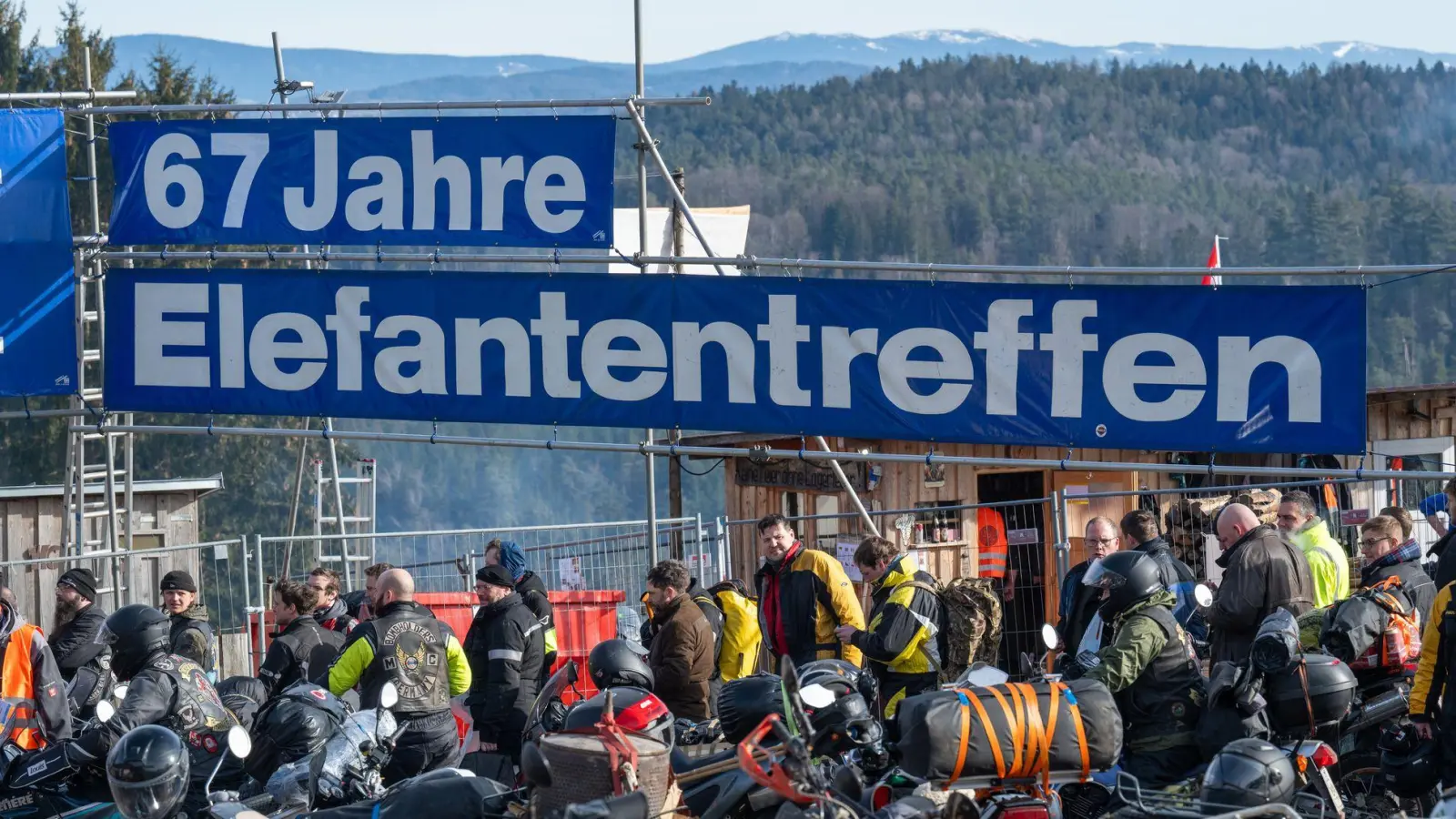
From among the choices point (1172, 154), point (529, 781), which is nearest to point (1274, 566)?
point (529, 781)

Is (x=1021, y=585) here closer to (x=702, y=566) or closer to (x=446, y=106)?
(x=702, y=566)

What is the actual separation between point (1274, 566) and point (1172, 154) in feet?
411

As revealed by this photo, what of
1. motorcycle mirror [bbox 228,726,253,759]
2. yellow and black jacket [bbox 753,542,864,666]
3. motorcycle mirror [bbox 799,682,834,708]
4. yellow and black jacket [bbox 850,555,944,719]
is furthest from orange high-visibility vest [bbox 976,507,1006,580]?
motorcycle mirror [bbox 228,726,253,759]

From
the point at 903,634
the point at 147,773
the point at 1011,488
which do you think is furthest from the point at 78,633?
the point at 1011,488

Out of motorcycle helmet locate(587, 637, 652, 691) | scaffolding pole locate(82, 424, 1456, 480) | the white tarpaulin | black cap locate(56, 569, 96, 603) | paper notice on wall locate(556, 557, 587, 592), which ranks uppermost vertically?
the white tarpaulin

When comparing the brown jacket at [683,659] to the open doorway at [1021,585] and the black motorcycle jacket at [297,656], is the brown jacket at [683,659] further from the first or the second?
the open doorway at [1021,585]

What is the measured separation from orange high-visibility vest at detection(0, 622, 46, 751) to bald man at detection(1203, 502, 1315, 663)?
21.7 ft

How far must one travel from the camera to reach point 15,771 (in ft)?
29.3

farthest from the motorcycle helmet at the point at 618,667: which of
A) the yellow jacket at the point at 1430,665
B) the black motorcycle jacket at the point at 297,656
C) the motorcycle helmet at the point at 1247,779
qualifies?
the yellow jacket at the point at 1430,665

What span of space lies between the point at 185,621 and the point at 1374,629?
7.15 m

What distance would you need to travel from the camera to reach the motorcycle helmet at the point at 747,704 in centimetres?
800

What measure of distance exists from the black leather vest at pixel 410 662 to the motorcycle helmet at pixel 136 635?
3.73 feet

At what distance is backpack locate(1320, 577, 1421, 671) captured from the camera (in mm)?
8742

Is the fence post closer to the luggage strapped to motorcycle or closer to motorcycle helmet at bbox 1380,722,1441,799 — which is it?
motorcycle helmet at bbox 1380,722,1441,799
